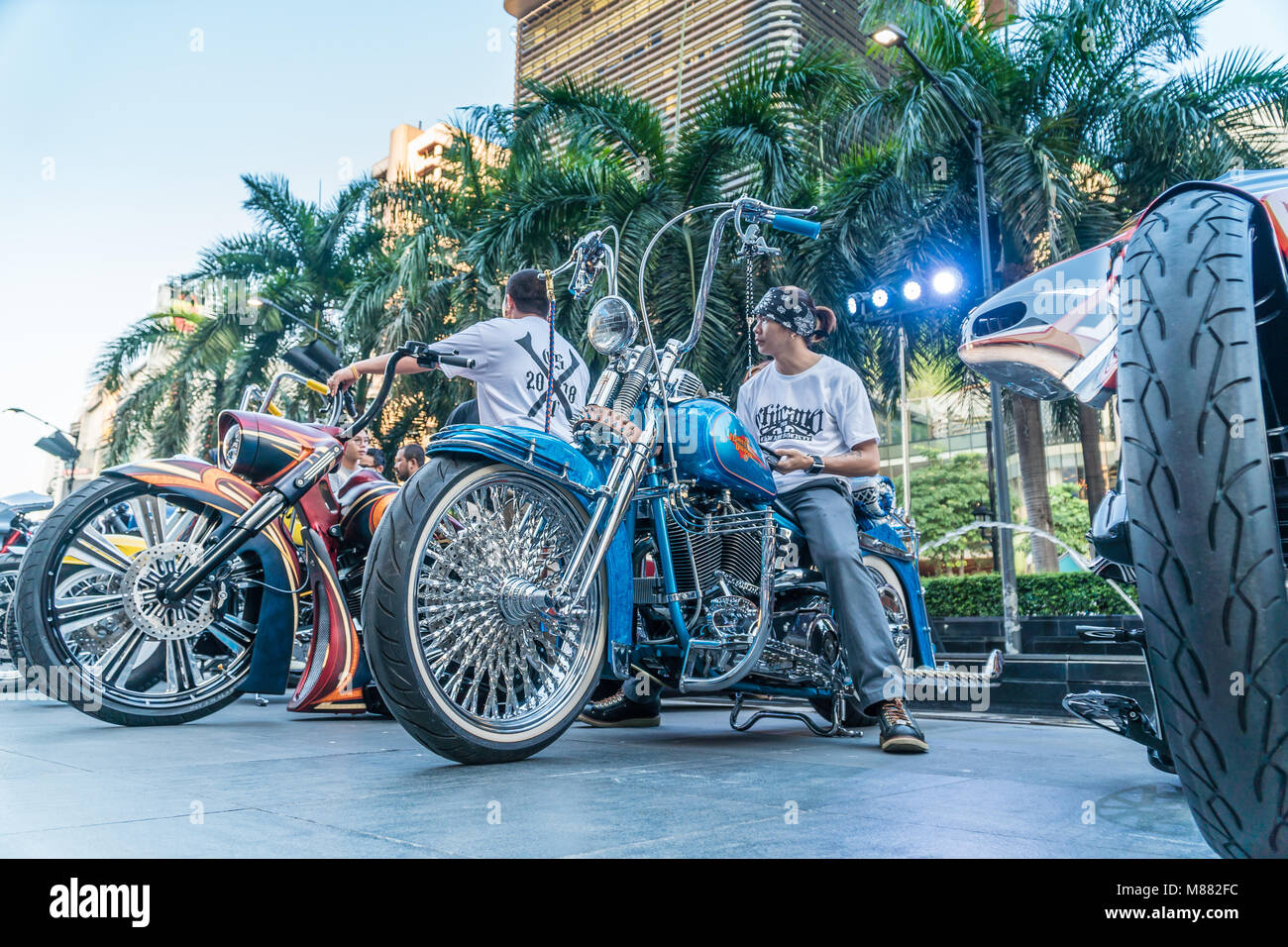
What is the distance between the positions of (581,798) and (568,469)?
41.5 inches

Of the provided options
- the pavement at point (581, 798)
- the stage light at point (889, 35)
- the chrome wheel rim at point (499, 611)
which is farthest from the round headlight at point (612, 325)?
the stage light at point (889, 35)

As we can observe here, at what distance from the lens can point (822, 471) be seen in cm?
392

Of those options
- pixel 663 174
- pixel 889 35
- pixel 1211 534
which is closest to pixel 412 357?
pixel 1211 534

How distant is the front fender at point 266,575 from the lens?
4035 millimetres

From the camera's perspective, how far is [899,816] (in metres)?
2.09

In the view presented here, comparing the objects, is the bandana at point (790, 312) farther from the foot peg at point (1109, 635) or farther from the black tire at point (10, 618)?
the black tire at point (10, 618)

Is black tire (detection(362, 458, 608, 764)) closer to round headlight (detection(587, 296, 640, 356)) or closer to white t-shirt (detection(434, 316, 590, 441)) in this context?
round headlight (detection(587, 296, 640, 356))

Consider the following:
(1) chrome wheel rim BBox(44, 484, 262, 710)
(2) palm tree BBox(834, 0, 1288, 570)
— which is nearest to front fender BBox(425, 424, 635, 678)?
(1) chrome wheel rim BBox(44, 484, 262, 710)

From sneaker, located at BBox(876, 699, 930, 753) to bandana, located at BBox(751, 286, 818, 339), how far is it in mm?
1594

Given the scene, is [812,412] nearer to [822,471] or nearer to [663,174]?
[822,471]

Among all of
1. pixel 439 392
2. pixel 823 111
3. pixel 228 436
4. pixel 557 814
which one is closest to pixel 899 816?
pixel 557 814

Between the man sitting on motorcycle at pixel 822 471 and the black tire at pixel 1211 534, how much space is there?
2.04 meters
